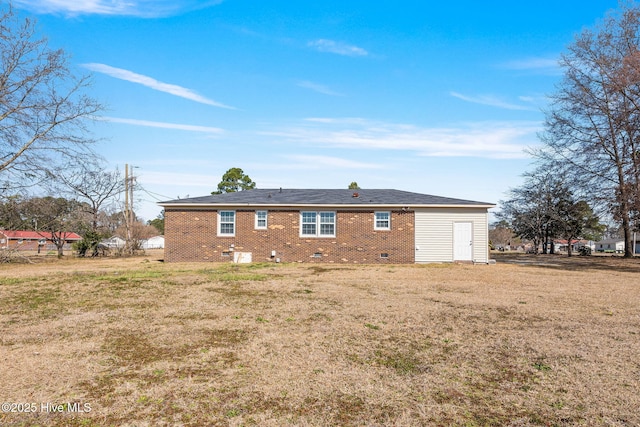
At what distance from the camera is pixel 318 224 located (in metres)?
20.4

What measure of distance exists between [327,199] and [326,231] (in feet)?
5.79

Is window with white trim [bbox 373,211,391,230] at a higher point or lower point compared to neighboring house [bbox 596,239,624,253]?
higher

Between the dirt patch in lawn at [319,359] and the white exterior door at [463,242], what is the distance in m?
10.2

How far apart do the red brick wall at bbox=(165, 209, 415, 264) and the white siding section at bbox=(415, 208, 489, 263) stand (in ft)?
1.66

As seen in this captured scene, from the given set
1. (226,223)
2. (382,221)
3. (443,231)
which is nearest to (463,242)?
(443,231)

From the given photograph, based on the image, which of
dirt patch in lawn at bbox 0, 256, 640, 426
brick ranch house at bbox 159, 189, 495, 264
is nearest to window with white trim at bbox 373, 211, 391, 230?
brick ranch house at bbox 159, 189, 495, 264

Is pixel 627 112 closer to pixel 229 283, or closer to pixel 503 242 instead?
pixel 229 283

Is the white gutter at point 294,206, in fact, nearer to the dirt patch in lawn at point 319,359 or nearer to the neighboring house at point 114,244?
the dirt patch in lawn at point 319,359

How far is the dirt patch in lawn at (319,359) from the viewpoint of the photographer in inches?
138

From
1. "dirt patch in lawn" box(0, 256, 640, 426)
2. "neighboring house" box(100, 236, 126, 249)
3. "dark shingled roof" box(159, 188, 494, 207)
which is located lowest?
"dirt patch in lawn" box(0, 256, 640, 426)

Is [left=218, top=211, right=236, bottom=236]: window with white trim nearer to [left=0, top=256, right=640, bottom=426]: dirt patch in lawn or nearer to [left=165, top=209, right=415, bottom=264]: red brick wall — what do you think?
[left=165, top=209, right=415, bottom=264]: red brick wall

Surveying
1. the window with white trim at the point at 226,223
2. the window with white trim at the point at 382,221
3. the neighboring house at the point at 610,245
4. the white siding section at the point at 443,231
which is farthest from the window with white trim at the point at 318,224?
the neighboring house at the point at 610,245

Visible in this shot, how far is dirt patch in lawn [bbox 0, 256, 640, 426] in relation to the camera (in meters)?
3.51

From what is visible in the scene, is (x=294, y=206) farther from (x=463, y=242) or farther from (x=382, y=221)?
(x=463, y=242)
